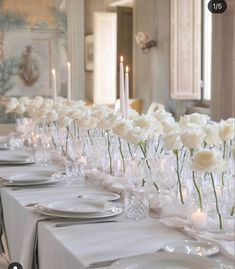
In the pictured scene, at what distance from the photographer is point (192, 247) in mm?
1655

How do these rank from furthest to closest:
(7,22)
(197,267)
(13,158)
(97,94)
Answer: (97,94)
(7,22)
(13,158)
(197,267)

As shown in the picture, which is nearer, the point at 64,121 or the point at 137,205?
the point at 137,205

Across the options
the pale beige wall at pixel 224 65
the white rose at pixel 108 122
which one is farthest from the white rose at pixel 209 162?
the pale beige wall at pixel 224 65

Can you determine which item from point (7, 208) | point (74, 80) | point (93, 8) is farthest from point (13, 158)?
point (93, 8)

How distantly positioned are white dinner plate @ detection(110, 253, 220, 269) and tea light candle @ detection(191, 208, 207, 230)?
0.30 metres

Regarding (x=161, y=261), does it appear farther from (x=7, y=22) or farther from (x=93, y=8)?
(x=93, y=8)

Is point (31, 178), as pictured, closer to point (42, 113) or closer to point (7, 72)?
point (42, 113)

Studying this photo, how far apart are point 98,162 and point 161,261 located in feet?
5.07

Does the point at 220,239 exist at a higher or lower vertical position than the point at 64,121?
lower

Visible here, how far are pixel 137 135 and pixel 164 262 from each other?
866 mm

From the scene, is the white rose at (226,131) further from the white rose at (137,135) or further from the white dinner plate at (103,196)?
the white dinner plate at (103,196)

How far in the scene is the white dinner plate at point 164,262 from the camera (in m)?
1.51

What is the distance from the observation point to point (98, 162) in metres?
3.06

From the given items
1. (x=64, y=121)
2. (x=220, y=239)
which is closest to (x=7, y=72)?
(x=64, y=121)
